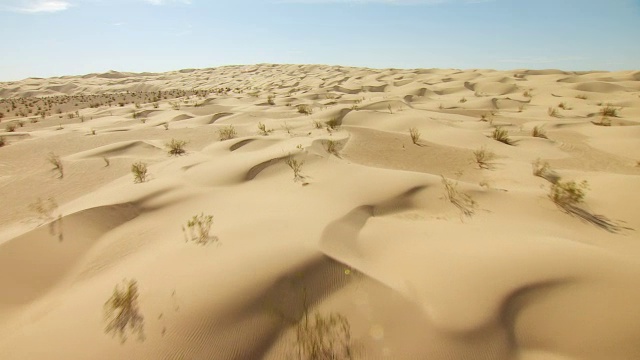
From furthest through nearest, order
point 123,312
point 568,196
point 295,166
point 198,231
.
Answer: point 295,166
point 568,196
point 198,231
point 123,312

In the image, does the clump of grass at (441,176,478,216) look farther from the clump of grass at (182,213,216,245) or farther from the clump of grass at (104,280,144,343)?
the clump of grass at (104,280,144,343)

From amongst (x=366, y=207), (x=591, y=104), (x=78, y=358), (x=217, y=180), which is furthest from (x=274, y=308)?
(x=591, y=104)

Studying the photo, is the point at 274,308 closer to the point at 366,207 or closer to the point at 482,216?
the point at 366,207

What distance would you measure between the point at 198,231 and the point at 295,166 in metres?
1.42

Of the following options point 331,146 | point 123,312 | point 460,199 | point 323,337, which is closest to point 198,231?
point 123,312

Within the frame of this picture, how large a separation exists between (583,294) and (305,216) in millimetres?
1657

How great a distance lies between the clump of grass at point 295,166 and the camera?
11.0ft

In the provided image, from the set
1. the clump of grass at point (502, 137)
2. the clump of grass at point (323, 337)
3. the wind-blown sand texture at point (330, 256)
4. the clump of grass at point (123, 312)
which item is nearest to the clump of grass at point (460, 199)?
the wind-blown sand texture at point (330, 256)

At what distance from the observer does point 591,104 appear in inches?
343

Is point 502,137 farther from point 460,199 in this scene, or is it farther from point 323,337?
point 323,337

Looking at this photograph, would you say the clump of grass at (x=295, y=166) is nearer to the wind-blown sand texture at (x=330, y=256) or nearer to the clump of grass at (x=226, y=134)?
the wind-blown sand texture at (x=330, y=256)

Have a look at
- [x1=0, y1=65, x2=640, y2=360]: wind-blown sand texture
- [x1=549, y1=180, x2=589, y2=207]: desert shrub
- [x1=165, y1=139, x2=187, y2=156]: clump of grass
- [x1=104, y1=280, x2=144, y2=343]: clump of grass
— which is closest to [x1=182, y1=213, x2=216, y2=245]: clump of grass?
[x1=0, y1=65, x2=640, y2=360]: wind-blown sand texture

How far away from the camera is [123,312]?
1.59 meters

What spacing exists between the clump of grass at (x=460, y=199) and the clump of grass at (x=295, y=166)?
140 centimetres
